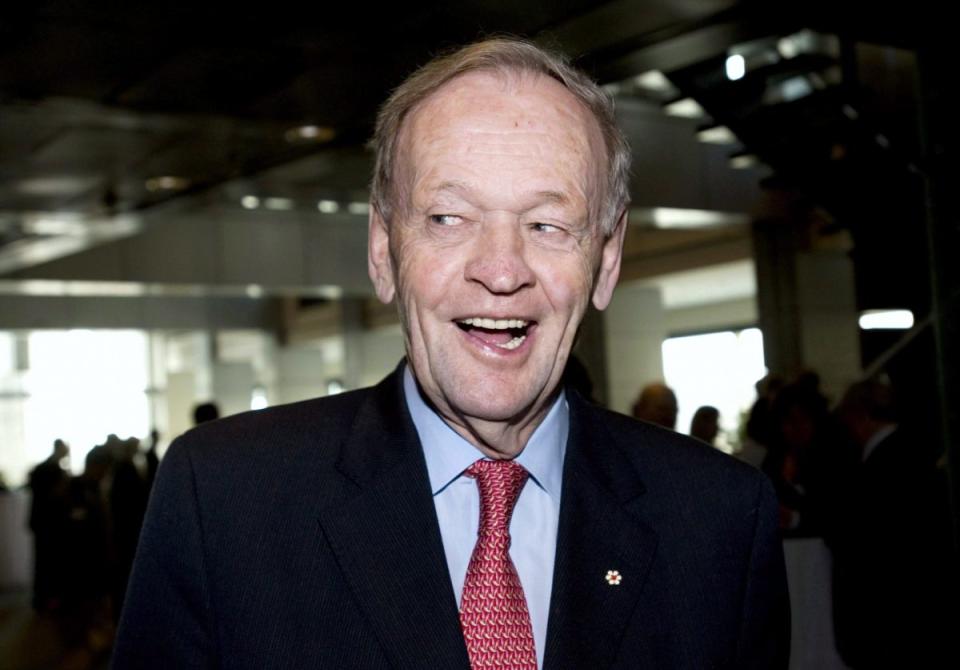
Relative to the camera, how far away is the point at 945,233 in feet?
15.5

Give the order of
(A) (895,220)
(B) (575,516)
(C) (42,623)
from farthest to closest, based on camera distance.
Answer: (C) (42,623), (A) (895,220), (B) (575,516)

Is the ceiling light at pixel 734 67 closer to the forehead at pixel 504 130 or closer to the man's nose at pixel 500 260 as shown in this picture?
the forehead at pixel 504 130

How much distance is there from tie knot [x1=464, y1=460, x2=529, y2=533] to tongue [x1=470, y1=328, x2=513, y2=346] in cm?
16

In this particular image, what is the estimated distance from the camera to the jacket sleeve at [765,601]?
5.12 feet

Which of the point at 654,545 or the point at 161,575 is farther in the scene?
the point at 654,545

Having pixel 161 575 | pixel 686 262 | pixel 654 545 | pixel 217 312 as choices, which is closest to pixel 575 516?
pixel 654 545

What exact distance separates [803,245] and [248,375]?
12.5 meters

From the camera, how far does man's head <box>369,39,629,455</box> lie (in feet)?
4.77

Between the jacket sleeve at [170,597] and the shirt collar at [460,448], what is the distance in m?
0.30

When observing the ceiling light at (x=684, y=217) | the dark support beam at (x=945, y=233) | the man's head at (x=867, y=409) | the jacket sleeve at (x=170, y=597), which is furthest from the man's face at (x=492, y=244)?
the ceiling light at (x=684, y=217)

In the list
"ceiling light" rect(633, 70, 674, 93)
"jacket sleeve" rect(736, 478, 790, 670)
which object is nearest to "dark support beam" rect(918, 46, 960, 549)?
"jacket sleeve" rect(736, 478, 790, 670)

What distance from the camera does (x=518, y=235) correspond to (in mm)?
1449

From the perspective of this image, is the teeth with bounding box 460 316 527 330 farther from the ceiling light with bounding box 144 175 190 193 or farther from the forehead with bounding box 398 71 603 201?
the ceiling light with bounding box 144 175 190 193

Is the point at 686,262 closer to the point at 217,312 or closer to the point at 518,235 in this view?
the point at 217,312
